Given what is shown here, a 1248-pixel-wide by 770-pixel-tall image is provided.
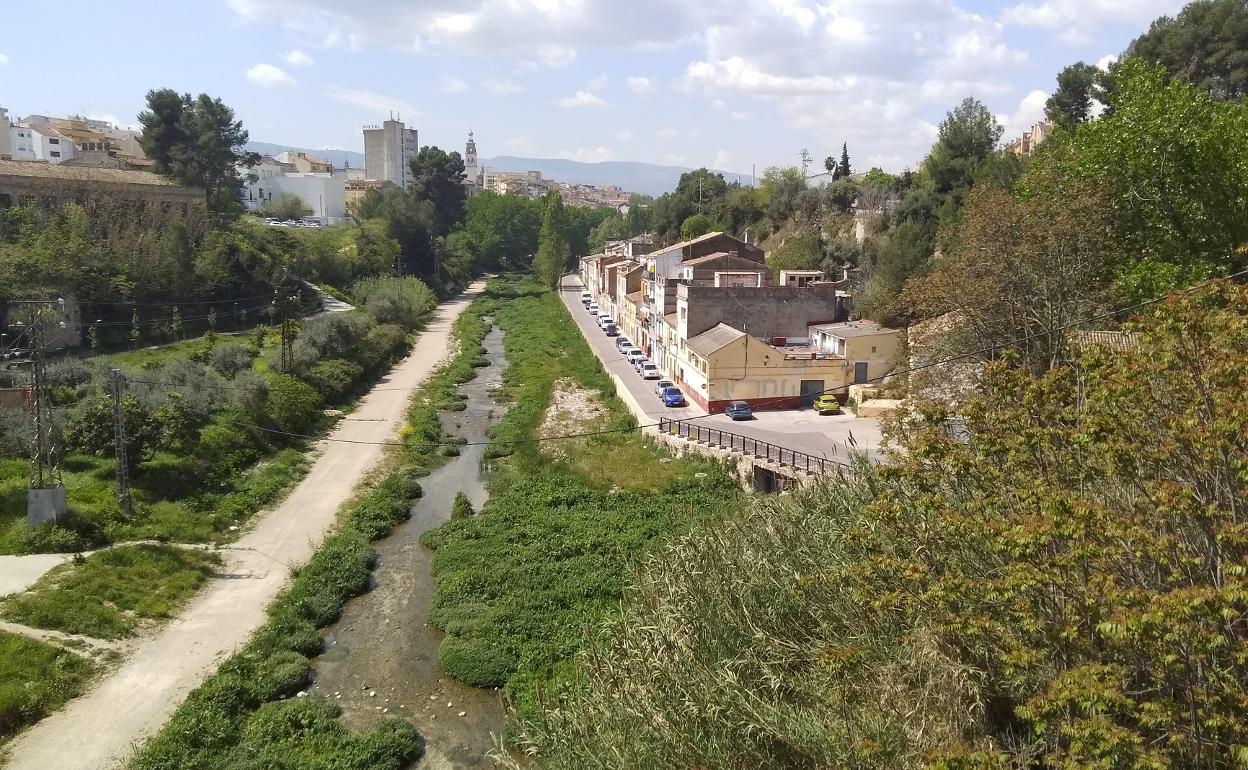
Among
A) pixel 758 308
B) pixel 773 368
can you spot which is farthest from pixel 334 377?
pixel 773 368

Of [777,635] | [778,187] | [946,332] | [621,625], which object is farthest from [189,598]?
[778,187]

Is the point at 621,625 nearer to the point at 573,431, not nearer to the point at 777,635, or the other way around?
the point at 777,635

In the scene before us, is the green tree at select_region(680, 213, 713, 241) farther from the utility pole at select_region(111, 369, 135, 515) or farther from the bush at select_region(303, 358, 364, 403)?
the utility pole at select_region(111, 369, 135, 515)

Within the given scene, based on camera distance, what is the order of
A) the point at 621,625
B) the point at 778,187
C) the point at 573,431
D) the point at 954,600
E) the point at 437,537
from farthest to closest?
the point at 778,187
the point at 573,431
the point at 437,537
the point at 621,625
the point at 954,600

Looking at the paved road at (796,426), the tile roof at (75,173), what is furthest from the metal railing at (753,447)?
the tile roof at (75,173)

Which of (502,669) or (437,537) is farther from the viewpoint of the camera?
(437,537)

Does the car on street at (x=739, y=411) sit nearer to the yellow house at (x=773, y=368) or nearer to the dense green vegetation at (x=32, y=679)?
the yellow house at (x=773, y=368)
